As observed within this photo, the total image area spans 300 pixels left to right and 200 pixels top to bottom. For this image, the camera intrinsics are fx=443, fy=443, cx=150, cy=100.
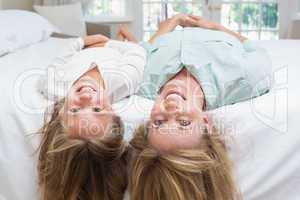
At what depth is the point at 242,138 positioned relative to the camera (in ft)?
4.23

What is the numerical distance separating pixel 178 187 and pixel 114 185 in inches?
8.6

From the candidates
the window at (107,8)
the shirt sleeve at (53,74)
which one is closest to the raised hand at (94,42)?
the shirt sleeve at (53,74)

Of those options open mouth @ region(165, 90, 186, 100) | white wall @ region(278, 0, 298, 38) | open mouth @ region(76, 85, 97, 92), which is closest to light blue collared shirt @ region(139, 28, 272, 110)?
open mouth @ region(165, 90, 186, 100)

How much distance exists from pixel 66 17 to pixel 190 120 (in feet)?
7.36

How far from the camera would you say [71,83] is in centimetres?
145

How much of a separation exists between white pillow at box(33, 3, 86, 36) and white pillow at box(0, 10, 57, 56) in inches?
22.5

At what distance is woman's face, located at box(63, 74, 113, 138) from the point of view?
124 centimetres

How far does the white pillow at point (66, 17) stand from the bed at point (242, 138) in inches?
71.5

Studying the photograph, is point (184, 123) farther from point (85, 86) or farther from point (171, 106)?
point (85, 86)

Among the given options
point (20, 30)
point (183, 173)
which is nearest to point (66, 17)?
point (20, 30)

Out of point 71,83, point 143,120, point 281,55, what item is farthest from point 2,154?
point 281,55

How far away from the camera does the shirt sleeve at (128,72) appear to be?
4.79 ft

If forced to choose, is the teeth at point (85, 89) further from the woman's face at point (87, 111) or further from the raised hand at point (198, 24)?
the raised hand at point (198, 24)

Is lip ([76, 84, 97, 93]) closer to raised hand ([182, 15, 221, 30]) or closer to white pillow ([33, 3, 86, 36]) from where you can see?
raised hand ([182, 15, 221, 30])
